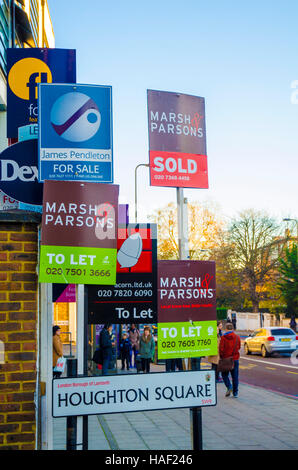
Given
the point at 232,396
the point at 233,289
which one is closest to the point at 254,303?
the point at 233,289

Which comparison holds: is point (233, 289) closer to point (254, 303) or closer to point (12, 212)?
point (254, 303)

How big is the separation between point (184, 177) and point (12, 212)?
8.69 feet

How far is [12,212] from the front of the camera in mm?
4152

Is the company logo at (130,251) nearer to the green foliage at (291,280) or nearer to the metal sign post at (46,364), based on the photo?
the metal sign post at (46,364)

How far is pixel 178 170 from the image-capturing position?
616 centimetres

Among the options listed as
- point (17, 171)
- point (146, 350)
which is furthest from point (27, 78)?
point (146, 350)

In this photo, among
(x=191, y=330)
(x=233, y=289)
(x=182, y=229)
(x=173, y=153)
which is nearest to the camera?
(x=191, y=330)

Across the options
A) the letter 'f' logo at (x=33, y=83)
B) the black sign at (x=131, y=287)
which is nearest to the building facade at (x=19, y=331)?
the black sign at (x=131, y=287)

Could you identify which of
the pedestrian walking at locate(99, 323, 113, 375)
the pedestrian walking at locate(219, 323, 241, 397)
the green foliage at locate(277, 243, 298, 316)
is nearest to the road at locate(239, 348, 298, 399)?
the pedestrian walking at locate(219, 323, 241, 397)

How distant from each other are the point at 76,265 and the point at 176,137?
2434mm

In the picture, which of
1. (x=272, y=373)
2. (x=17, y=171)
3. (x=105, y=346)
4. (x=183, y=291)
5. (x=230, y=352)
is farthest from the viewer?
(x=272, y=373)

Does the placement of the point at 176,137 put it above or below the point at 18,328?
above

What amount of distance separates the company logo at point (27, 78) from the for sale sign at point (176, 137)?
1.65 m

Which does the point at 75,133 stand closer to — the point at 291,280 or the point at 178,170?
the point at 178,170
